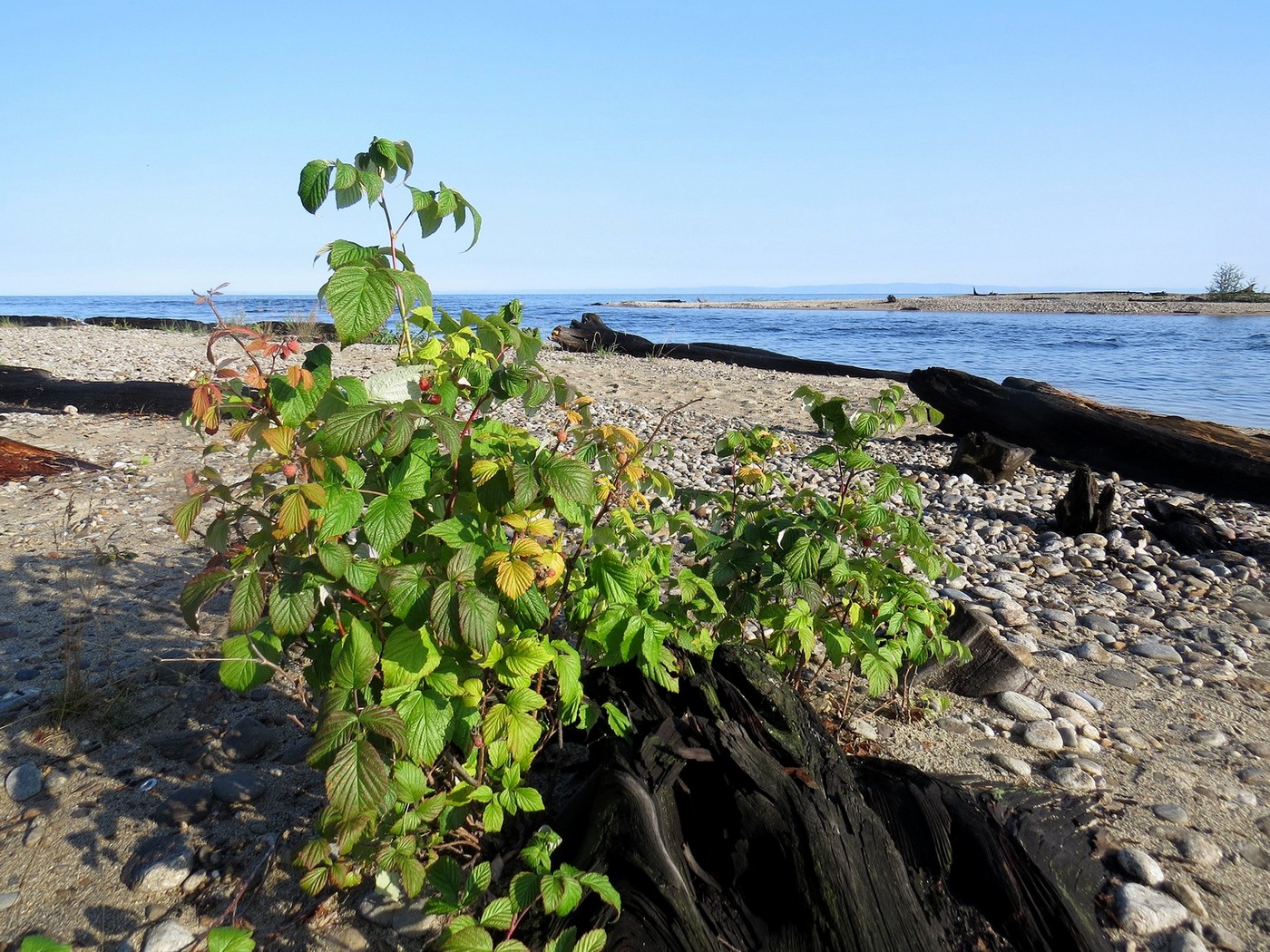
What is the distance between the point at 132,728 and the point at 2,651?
118cm

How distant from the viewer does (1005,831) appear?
2518 millimetres

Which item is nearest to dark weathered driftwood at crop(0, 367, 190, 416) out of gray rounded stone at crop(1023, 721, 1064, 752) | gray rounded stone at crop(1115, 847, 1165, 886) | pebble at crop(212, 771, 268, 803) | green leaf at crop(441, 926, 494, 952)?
pebble at crop(212, 771, 268, 803)

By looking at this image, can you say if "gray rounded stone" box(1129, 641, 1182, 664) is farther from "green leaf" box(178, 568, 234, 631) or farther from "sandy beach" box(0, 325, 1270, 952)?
"green leaf" box(178, 568, 234, 631)

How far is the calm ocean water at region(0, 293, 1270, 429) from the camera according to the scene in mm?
17719

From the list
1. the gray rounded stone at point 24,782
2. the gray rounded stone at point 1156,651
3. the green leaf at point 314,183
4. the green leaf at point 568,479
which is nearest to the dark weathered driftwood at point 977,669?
the gray rounded stone at point 1156,651

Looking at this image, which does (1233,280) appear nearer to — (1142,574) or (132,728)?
(1142,574)

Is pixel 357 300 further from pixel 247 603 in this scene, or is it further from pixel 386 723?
pixel 386 723

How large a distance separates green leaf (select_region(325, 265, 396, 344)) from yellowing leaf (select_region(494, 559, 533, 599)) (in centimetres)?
61

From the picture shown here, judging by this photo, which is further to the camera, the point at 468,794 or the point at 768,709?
the point at 768,709

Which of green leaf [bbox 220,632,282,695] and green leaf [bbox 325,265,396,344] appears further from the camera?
green leaf [bbox 220,632,282,695]

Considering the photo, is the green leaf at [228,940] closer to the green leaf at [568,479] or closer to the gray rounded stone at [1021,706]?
the green leaf at [568,479]

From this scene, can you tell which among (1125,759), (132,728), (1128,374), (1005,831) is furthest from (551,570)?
(1128,374)

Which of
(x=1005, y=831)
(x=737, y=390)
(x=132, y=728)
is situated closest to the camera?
(x=1005, y=831)

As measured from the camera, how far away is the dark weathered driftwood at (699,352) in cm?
1841
